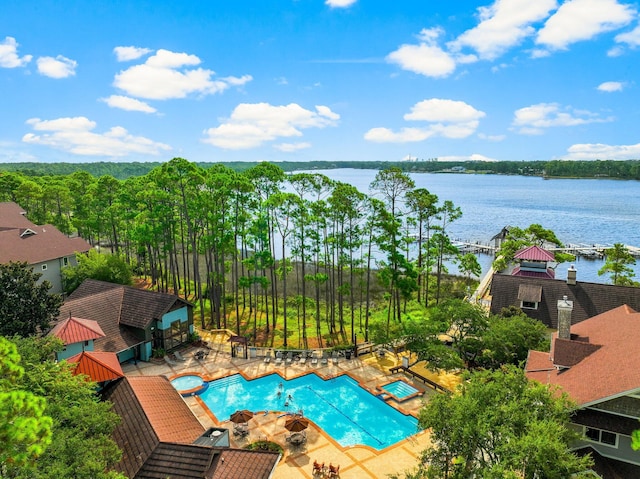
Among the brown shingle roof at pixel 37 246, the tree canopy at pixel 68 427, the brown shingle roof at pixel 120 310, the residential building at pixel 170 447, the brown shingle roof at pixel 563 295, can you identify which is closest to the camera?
the tree canopy at pixel 68 427

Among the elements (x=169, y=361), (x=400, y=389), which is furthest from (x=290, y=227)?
(x=400, y=389)

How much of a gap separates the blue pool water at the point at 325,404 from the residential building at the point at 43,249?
23.6 m

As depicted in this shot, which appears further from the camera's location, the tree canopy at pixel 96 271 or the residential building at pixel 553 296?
the tree canopy at pixel 96 271

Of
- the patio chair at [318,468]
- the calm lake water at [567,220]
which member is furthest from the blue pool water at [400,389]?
the calm lake water at [567,220]

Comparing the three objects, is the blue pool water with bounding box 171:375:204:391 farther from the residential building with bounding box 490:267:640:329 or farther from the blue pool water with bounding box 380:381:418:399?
the residential building with bounding box 490:267:640:329

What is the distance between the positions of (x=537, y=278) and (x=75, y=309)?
107ft

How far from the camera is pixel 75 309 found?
27188mm

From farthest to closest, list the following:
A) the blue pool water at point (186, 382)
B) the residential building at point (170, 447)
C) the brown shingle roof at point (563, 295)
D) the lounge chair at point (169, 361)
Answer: the brown shingle roof at point (563, 295) → the lounge chair at point (169, 361) → the blue pool water at point (186, 382) → the residential building at point (170, 447)

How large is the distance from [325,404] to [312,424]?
8.17 ft

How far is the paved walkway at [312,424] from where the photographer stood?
17.8 metres

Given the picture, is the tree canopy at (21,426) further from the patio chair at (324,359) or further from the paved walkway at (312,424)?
the patio chair at (324,359)

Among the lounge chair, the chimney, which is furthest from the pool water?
the lounge chair

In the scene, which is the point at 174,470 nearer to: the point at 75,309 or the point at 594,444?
the point at 594,444

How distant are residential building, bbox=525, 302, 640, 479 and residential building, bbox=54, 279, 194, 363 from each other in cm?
2265
